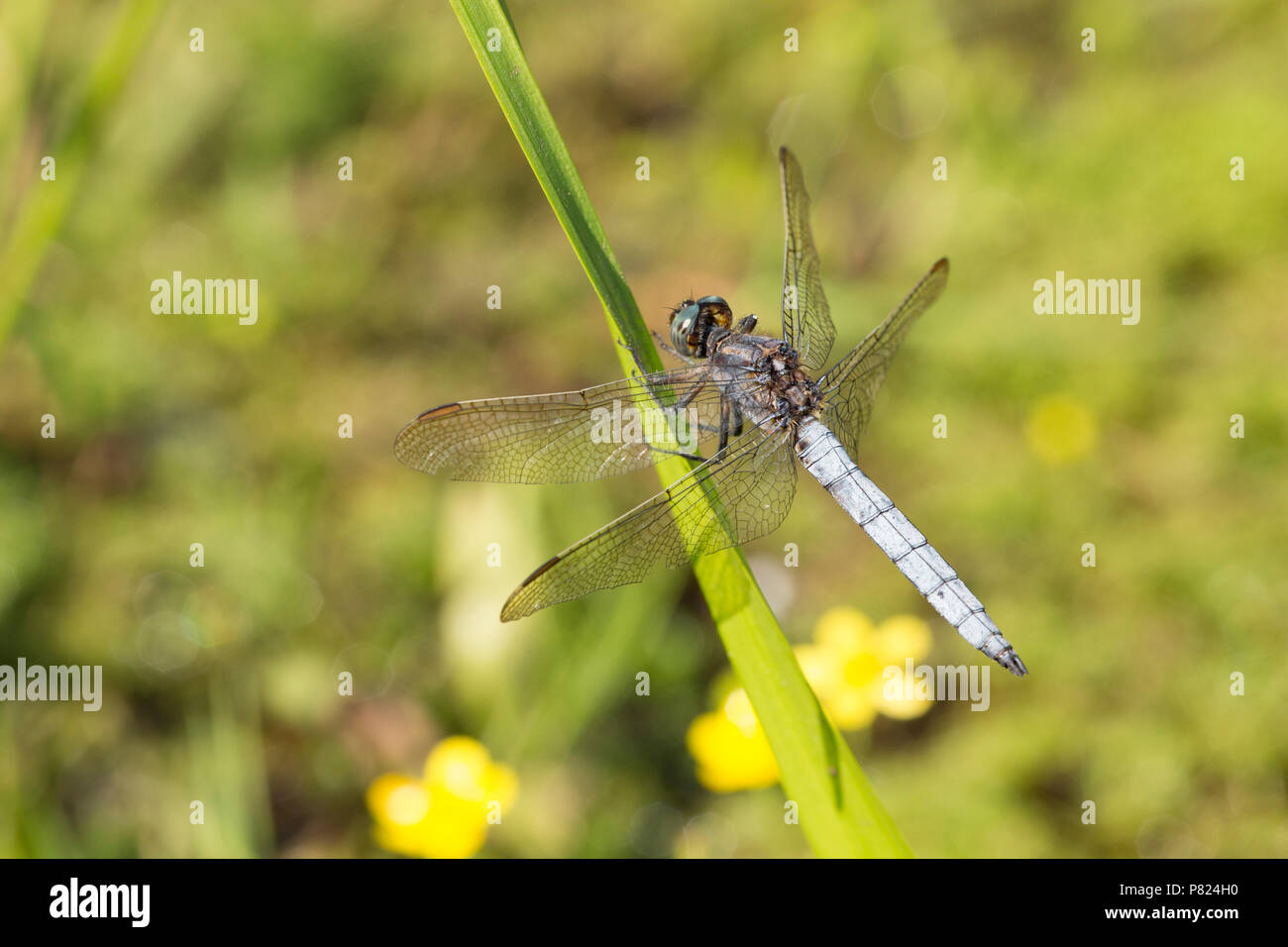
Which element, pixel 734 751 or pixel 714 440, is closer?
pixel 714 440

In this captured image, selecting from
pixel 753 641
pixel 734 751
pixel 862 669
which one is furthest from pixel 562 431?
pixel 862 669

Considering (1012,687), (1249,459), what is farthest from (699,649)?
(1249,459)

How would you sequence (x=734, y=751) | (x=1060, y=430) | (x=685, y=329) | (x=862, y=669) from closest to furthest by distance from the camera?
(x=685, y=329)
(x=734, y=751)
(x=862, y=669)
(x=1060, y=430)

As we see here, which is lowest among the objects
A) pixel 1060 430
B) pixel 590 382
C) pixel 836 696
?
pixel 836 696

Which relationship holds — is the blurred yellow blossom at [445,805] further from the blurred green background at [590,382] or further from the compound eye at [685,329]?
the compound eye at [685,329]

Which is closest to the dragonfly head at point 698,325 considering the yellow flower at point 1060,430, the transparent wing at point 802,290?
the transparent wing at point 802,290

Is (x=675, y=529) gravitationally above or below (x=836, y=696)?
above

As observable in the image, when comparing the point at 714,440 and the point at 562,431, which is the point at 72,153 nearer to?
the point at 562,431
